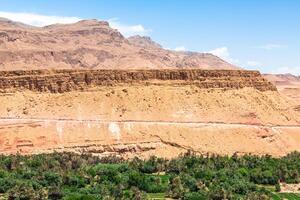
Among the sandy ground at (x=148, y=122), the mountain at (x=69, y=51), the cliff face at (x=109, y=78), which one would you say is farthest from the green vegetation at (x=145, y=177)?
the mountain at (x=69, y=51)

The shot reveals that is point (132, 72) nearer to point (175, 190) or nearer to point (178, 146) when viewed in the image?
point (178, 146)

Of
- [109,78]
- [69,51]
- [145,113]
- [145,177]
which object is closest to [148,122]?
[145,113]

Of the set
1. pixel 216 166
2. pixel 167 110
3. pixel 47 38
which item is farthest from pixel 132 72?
pixel 47 38

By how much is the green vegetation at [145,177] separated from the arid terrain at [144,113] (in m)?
3.95

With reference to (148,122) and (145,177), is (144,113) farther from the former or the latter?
(145,177)

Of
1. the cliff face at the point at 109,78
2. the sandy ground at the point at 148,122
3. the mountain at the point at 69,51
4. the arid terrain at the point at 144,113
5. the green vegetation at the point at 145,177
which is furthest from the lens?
the mountain at the point at 69,51

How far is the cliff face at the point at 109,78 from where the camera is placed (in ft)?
280

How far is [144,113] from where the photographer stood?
268ft

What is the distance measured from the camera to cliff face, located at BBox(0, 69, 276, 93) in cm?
8531

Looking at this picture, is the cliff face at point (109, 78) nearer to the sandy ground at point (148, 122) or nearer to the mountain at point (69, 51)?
the sandy ground at point (148, 122)

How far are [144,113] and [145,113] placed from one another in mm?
124

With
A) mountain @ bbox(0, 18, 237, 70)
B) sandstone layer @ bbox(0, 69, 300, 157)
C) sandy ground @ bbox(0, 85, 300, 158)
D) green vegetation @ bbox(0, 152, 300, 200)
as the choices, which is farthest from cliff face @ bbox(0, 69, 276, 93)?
mountain @ bbox(0, 18, 237, 70)

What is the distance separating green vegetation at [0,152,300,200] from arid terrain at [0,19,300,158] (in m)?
3.95

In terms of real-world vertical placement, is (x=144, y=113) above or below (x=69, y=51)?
below
